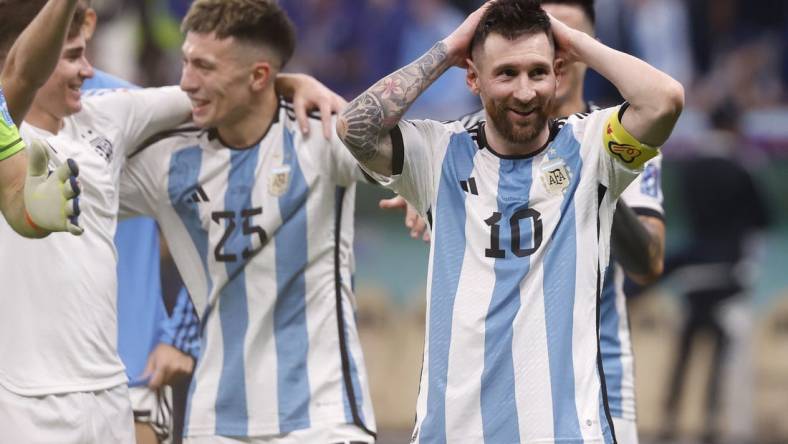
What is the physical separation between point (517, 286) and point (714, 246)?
7274 mm

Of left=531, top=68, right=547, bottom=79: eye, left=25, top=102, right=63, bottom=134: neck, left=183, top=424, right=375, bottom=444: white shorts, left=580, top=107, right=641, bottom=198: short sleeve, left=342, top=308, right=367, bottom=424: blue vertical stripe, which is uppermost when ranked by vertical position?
left=531, top=68, right=547, bottom=79: eye

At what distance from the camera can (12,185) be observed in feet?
15.8

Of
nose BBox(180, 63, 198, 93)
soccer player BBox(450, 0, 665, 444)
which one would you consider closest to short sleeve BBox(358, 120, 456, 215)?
soccer player BBox(450, 0, 665, 444)

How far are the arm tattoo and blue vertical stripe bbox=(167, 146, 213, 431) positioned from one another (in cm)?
113

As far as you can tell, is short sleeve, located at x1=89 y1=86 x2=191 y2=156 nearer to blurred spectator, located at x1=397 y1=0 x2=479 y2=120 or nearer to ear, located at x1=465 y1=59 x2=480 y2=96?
ear, located at x1=465 y1=59 x2=480 y2=96

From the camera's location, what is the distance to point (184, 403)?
244 inches

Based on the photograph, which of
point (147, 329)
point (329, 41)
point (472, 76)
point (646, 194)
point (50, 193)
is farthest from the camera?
point (329, 41)

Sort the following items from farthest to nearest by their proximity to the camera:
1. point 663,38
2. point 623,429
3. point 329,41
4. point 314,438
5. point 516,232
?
1. point 329,41
2. point 663,38
3. point 623,429
4. point 314,438
5. point 516,232

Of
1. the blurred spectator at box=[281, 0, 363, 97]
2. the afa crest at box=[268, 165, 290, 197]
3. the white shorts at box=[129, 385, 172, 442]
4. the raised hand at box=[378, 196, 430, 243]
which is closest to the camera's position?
the raised hand at box=[378, 196, 430, 243]

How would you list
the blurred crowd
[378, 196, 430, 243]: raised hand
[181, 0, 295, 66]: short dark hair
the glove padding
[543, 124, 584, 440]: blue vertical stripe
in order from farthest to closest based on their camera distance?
the blurred crowd < [181, 0, 295, 66]: short dark hair < [378, 196, 430, 243]: raised hand < [543, 124, 584, 440]: blue vertical stripe < the glove padding

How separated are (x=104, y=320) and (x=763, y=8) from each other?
8.29 m

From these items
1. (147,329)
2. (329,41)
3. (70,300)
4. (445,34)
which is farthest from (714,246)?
(70,300)

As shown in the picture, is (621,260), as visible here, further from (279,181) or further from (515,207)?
(279,181)

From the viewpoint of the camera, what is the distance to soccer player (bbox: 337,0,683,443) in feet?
15.6
